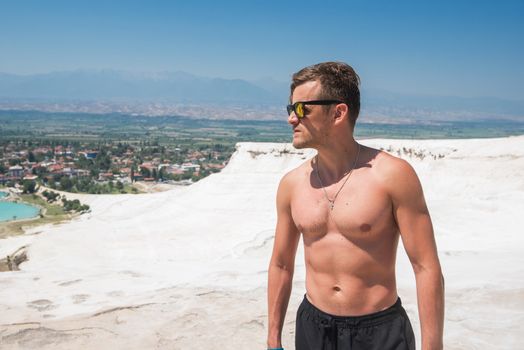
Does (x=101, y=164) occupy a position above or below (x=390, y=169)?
below

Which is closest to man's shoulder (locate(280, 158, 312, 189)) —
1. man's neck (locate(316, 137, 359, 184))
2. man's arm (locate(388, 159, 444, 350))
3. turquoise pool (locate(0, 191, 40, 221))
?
man's neck (locate(316, 137, 359, 184))

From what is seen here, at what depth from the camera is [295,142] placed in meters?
2.38

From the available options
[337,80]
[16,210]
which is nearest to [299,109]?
[337,80]

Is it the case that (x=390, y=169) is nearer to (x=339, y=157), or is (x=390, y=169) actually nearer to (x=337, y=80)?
(x=339, y=157)

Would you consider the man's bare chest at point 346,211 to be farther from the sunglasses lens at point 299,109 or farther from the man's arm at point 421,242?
the sunglasses lens at point 299,109

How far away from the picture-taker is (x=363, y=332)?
2.29 m

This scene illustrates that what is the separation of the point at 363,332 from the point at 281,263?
0.57m

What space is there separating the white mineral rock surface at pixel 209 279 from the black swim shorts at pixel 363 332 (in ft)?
7.54

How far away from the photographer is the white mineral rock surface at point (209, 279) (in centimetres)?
490

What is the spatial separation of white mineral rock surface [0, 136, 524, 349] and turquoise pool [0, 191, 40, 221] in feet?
89.1

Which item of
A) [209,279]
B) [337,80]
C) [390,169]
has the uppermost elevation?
[337,80]

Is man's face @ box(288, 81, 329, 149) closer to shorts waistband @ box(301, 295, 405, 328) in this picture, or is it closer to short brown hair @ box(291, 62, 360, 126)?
short brown hair @ box(291, 62, 360, 126)

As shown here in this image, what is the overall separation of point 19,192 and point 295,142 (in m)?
57.5

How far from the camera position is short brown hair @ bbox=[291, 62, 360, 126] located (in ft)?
7.50
